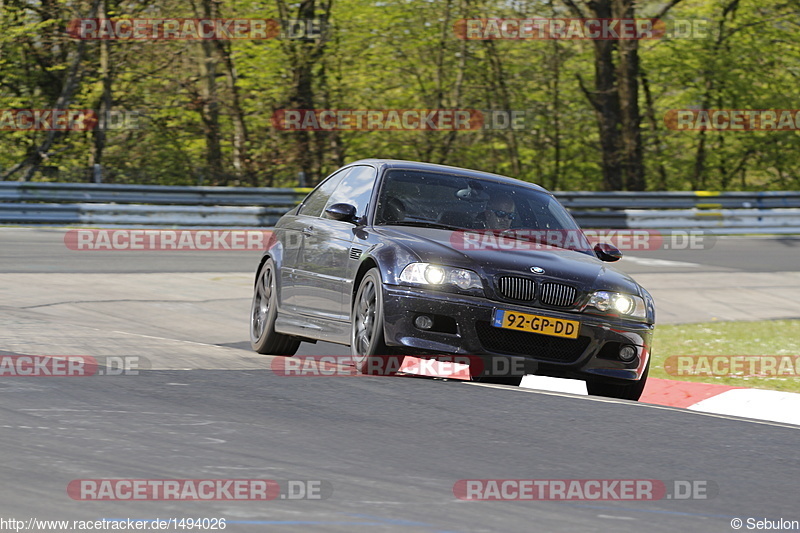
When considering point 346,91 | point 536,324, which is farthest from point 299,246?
point 346,91

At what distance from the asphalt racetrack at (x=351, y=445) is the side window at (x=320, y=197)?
119cm

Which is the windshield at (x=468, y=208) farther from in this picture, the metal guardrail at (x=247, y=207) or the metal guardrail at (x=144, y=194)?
the metal guardrail at (x=144, y=194)

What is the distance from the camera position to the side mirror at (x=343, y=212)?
844cm

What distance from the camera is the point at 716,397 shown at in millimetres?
8445

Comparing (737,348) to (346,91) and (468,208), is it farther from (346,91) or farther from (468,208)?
(346,91)

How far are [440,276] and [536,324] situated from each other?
651mm

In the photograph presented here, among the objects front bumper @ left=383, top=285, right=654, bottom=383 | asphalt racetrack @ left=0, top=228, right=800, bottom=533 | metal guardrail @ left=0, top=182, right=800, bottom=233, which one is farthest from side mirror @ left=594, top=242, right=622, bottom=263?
metal guardrail @ left=0, top=182, right=800, bottom=233

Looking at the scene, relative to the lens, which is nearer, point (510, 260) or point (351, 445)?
point (351, 445)

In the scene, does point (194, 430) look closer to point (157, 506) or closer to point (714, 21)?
point (157, 506)

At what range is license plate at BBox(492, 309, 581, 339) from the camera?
7.45 m

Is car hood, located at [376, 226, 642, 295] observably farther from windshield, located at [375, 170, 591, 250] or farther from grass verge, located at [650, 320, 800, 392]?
grass verge, located at [650, 320, 800, 392]

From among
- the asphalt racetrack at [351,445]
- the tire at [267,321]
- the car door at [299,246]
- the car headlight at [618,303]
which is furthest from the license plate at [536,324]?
the tire at [267,321]

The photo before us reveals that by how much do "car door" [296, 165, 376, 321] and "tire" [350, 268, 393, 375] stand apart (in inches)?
9.6

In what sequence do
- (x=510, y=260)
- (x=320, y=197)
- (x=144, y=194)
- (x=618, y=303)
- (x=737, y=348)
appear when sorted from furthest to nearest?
(x=144, y=194), (x=737, y=348), (x=320, y=197), (x=618, y=303), (x=510, y=260)
